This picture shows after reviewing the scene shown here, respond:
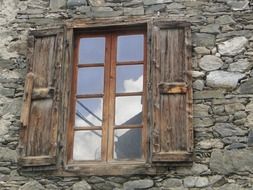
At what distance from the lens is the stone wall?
523 cm

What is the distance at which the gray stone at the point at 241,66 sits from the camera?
5.54 m

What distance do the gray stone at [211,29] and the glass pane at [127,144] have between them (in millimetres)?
1190

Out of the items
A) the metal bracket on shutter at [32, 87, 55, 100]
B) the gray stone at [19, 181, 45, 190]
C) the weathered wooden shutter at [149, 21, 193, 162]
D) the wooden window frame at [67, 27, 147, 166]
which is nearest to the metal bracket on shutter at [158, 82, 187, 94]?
the weathered wooden shutter at [149, 21, 193, 162]

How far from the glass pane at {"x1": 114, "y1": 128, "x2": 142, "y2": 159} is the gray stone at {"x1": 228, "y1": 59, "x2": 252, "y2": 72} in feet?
3.54

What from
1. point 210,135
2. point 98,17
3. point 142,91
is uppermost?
point 98,17

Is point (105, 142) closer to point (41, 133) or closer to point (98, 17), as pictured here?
point (41, 133)

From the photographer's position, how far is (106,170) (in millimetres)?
5340

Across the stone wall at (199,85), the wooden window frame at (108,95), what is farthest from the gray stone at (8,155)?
the wooden window frame at (108,95)

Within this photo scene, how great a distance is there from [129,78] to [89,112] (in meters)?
0.52

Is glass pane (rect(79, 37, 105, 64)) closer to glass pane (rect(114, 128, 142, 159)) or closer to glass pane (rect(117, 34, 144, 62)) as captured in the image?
glass pane (rect(117, 34, 144, 62))

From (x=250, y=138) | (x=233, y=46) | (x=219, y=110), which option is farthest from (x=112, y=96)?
(x=250, y=138)

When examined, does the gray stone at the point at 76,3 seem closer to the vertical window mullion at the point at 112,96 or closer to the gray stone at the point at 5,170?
the vertical window mullion at the point at 112,96

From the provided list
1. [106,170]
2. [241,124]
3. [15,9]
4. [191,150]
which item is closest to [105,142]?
[106,170]

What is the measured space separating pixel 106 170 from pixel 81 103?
80cm
